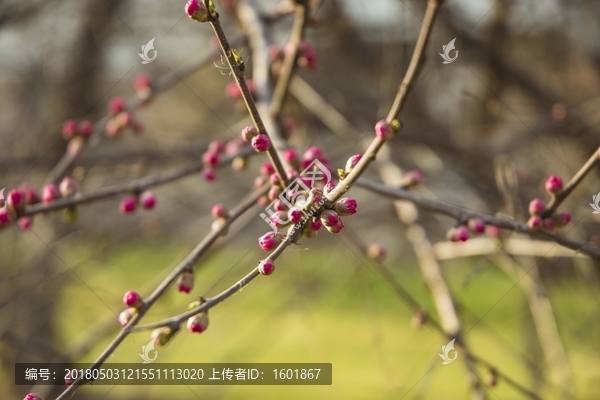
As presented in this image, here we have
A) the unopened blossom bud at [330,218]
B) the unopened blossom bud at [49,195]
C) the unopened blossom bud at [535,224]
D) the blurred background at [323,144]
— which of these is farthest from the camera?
the blurred background at [323,144]

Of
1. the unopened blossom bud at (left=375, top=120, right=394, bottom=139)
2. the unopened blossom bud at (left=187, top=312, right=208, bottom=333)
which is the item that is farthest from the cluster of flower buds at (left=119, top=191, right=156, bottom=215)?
the unopened blossom bud at (left=375, top=120, right=394, bottom=139)

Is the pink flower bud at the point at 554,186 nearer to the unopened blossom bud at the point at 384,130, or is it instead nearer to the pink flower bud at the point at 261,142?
the unopened blossom bud at the point at 384,130

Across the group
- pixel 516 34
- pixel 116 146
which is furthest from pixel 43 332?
pixel 516 34

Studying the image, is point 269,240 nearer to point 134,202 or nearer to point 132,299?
point 132,299

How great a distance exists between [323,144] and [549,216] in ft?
6.51

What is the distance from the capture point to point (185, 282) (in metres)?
1.04

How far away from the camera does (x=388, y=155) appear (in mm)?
1816

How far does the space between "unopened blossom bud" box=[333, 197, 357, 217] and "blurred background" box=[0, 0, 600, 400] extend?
2.23 feet

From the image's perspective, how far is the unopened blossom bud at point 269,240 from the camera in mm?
857

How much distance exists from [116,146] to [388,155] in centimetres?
228

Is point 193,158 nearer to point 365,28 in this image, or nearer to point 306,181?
point 306,181

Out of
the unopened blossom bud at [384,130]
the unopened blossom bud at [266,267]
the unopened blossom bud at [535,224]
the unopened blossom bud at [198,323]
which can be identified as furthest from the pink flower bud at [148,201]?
the unopened blossom bud at [535,224]

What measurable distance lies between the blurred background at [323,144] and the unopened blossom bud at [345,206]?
68 cm

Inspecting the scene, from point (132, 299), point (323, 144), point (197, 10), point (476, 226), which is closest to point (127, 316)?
point (132, 299)
